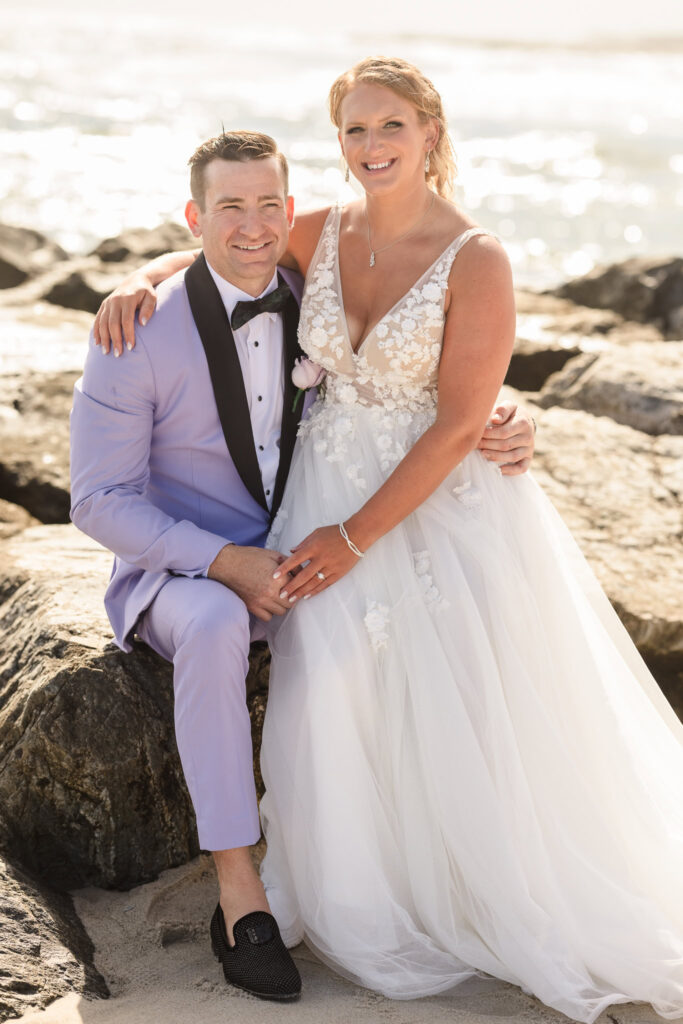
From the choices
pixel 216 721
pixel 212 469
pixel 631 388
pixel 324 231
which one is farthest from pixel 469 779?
pixel 631 388

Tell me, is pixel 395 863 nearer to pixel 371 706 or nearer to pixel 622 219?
pixel 371 706

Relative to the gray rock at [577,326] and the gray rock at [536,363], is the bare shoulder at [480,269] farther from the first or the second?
the gray rock at [577,326]

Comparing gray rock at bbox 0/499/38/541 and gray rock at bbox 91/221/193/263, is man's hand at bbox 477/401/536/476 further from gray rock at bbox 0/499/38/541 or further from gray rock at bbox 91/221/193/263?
gray rock at bbox 91/221/193/263

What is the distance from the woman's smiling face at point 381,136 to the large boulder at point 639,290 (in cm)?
579

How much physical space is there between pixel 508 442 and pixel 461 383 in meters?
0.28

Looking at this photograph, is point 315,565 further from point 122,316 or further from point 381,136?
point 381,136

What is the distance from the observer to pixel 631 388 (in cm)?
567

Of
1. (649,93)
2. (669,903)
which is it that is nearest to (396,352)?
(669,903)

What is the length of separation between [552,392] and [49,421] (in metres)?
2.67

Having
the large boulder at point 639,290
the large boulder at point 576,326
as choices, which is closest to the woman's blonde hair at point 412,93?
the large boulder at point 576,326

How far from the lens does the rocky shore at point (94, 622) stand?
10.6ft

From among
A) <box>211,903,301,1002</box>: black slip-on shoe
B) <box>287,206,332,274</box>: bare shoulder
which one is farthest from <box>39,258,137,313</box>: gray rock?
<box>211,903,301,1002</box>: black slip-on shoe

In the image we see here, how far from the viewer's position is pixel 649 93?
1181 inches

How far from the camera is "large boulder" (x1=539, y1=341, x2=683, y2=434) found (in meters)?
5.52
